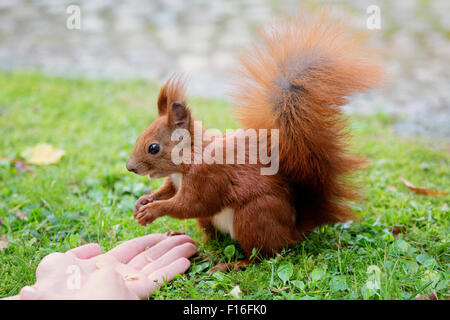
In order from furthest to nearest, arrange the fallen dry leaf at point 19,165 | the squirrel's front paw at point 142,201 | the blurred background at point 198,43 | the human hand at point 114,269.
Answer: the blurred background at point 198,43
the fallen dry leaf at point 19,165
the squirrel's front paw at point 142,201
the human hand at point 114,269

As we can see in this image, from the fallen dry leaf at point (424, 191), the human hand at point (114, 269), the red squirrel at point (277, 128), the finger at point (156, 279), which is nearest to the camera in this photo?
the human hand at point (114, 269)

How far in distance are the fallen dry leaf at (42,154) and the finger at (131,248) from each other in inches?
40.5

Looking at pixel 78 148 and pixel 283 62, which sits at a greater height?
pixel 283 62

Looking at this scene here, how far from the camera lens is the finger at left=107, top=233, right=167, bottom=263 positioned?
1451 millimetres

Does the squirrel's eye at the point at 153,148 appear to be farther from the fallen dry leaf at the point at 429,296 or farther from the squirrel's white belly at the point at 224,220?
the fallen dry leaf at the point at 429,296

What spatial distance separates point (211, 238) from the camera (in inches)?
64.3

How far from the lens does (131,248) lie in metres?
1.48

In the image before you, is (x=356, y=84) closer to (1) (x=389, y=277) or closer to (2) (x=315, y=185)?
(2) (x=315, y=185)

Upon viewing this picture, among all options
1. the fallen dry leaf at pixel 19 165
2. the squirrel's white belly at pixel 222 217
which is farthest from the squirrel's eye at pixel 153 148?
the fallen dry leaf at pixel 19 165

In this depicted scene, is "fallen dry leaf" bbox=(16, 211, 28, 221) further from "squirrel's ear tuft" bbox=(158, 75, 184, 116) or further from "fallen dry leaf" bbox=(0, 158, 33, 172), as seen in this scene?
"squirrel's ear tuft" bbox=(158, 75, 184, 116)

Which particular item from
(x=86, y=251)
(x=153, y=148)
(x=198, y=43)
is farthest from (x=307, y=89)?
(x=198, y=43)

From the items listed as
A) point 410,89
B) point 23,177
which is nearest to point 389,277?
point 23,177

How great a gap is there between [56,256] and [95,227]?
17.2 inches

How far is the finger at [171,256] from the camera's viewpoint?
141 cm
